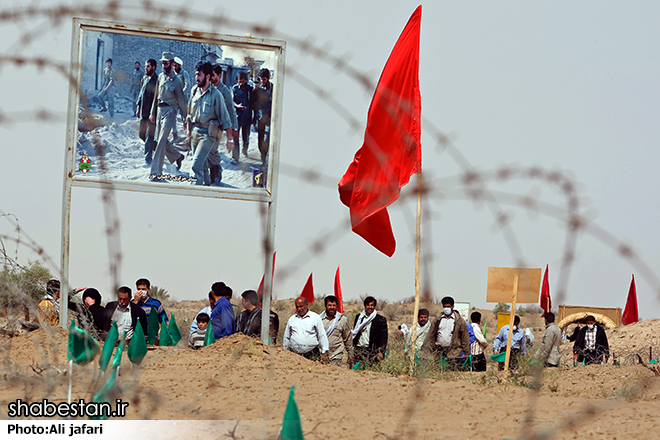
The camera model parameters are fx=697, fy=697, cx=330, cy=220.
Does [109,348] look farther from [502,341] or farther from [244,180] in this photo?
[502,341]

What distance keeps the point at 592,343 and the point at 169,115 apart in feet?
33.1

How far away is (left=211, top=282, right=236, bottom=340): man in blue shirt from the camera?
9514 mm

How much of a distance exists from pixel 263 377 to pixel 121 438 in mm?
2834

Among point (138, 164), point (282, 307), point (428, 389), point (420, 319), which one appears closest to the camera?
point (428, 389)

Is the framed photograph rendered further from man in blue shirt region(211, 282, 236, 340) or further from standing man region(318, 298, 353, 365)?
standing man region(318, 298, 353, 365)

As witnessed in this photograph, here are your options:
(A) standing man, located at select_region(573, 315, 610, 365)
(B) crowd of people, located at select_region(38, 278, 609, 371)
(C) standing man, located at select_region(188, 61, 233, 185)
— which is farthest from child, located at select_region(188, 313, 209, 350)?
(A) standing man, located at select_region(573, 315, 610, 365)

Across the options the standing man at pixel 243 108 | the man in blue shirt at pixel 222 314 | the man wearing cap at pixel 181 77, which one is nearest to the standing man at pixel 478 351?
the man in blue shirt at pixel 222 314

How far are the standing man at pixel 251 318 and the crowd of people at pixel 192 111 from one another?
175 centimetres

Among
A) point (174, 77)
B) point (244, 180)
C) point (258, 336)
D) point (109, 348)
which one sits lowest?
point (258, 336)

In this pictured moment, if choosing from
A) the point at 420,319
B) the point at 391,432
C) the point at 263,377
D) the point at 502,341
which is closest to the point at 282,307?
the point at 502,341

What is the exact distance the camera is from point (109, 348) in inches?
179

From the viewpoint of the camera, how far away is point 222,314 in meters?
9.59

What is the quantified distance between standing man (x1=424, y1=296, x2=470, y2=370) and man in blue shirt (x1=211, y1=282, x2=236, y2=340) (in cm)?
289

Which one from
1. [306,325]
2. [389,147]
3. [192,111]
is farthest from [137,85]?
[306,325]
